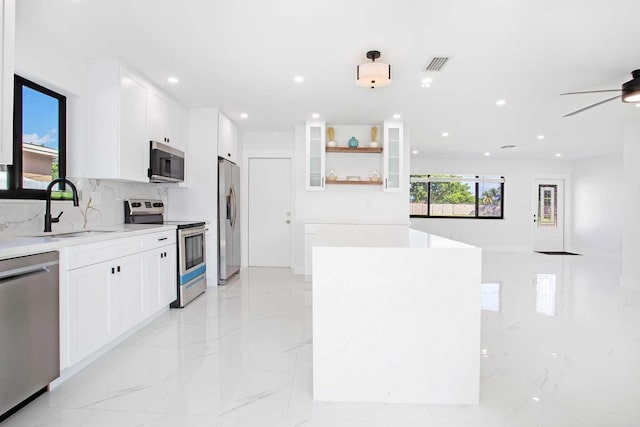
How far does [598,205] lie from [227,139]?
854 centimetres

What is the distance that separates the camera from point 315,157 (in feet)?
17.5

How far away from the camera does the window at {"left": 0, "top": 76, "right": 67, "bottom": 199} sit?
8.36 ft

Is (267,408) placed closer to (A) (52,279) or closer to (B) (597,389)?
(A) (52,279)

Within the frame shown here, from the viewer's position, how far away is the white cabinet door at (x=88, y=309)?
2.16 m

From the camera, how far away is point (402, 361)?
6.35 ft

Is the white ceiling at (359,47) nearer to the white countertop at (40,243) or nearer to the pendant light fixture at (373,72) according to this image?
the pendant light fixture at (373,72)

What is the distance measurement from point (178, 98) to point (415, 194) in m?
6.35

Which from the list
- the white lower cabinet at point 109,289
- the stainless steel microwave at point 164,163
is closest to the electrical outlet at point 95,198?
the stainless steel microwave at point 164,163

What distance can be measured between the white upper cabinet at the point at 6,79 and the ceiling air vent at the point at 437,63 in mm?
2908

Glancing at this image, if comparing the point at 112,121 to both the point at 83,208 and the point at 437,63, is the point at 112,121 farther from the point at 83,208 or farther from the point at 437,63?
the point at 437,63

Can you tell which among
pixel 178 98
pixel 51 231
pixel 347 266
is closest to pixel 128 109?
pixel 178 98

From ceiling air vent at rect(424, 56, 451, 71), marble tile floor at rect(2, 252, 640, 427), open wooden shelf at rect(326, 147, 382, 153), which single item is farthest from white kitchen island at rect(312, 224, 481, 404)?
open wooden shelf at rect(326, 147, 382, 153)

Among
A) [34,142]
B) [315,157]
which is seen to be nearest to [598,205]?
[315,157]

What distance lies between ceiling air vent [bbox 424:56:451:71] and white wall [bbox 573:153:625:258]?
22.7 feet
